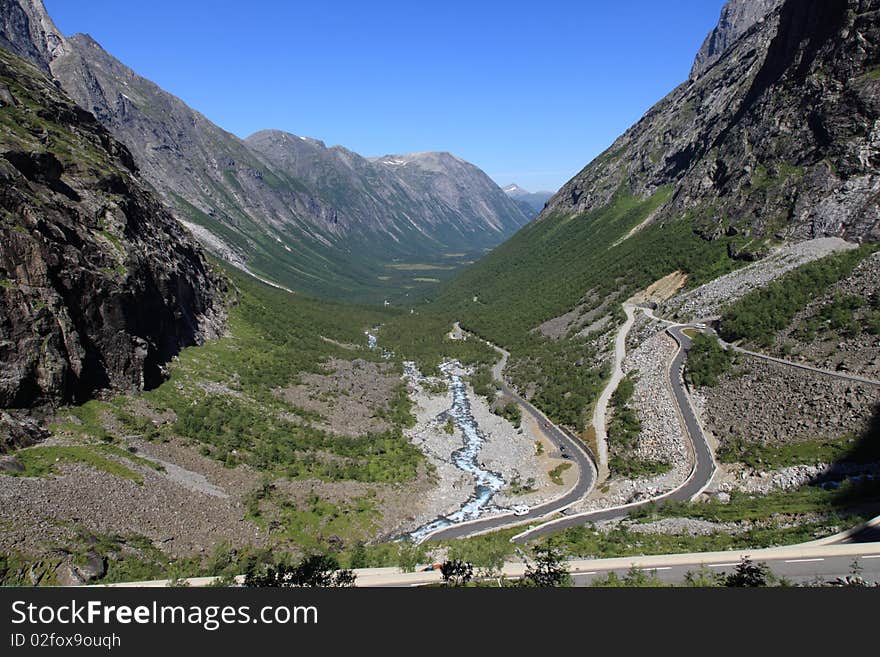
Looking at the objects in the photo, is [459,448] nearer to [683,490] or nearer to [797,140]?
[683,490]

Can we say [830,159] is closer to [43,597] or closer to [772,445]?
[772,445]

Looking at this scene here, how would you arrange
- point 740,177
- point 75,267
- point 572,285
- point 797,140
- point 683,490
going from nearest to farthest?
1. point 683,490
2. point 75,267
3. point 797,140
4. point 740,177
5. point 572,285

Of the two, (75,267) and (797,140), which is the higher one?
(797,140)

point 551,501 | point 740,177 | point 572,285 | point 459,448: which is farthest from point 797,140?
point 551,501

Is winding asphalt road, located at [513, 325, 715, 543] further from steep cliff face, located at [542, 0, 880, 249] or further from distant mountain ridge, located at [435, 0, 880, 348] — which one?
steep cliff face, located at [542, 0, 880, 249]

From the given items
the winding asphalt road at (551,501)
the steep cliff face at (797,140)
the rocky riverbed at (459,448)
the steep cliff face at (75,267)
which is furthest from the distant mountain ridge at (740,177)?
the steep cliff face at (75,267)

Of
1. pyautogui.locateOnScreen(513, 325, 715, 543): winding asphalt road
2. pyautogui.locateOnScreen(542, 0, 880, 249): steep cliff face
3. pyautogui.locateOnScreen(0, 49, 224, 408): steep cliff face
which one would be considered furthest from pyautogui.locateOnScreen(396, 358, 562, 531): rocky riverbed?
pyautogui.locateOnScreen(542, 0, 880, 249): steep cliff face

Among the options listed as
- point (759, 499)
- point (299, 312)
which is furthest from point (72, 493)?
point (299, 312)
